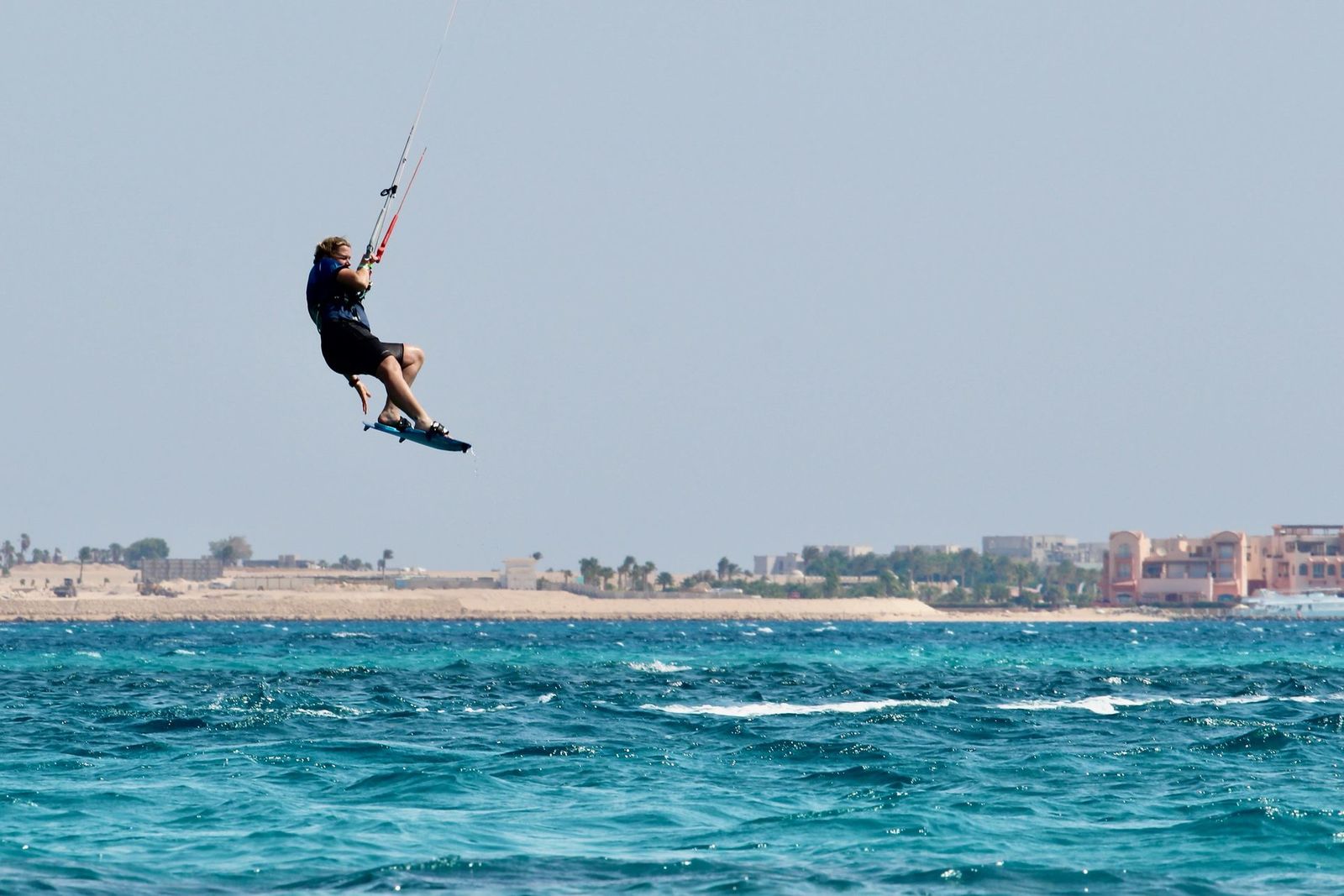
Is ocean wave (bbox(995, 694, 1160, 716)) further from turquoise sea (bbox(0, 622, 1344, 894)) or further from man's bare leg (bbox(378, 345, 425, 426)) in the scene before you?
man's bare leg (bbox(378, 345, 425, 426))

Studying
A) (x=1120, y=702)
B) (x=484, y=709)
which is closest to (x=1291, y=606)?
(x=1120, y=702)

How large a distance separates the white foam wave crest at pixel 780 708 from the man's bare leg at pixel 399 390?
18.9m

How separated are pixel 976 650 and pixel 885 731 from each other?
55.3 meters

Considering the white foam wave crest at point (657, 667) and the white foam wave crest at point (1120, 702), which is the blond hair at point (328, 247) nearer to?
the white foam wave crest at point (1120, 702)

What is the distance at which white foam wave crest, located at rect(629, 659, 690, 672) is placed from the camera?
179ft

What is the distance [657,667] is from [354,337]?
42.7m

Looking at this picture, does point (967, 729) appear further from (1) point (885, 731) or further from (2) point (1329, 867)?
(2) point (1329, 867)

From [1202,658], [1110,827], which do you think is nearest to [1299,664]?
[1202,658]

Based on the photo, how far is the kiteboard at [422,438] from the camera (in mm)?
15938

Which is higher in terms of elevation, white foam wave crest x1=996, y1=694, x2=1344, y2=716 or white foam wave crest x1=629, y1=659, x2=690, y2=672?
white foam wave crest x1=996, y1=694, x2=1344, y2=716

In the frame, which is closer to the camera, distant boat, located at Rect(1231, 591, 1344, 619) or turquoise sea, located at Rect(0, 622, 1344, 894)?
turquoise sea, located at Rect(0, 622, 1344, 894)

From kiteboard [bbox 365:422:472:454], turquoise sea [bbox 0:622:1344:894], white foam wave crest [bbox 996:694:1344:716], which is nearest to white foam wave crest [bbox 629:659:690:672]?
turquoise sea [bbox 0:622:1344:894]

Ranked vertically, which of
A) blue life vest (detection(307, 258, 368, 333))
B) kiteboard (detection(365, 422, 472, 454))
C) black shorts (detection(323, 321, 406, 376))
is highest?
blue life vest (detection(307, 258, 368, 333))

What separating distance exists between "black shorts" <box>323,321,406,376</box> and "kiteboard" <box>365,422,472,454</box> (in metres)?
0.63
